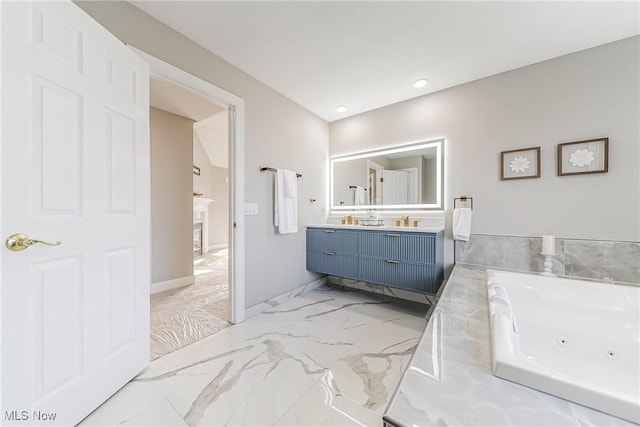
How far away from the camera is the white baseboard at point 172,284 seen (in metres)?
2.92

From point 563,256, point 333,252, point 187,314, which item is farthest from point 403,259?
point 187,314

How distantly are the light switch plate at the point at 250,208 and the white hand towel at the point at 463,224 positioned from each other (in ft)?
6.44

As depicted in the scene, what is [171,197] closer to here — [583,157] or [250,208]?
[250,208]

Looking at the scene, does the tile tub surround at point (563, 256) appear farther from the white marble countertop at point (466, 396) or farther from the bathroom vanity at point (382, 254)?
the white marble countertop at point (466, 396)

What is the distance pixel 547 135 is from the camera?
2.04m

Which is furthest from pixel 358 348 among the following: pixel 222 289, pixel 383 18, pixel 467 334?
pixel 383 18

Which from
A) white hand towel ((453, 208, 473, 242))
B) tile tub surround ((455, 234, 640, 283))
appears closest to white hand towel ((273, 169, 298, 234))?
white hand towel ((453, 208, 473, 242))

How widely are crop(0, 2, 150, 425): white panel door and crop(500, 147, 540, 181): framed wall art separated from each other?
9.58 ft

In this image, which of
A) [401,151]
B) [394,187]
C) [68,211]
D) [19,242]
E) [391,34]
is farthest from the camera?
[394,187]

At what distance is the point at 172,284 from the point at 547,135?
4.35 metres

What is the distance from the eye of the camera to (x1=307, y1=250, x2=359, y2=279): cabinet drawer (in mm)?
2676

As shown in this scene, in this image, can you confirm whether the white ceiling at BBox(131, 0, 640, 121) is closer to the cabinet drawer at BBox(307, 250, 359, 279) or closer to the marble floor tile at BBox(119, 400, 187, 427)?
the cabinet drawer at BBox(307, 250, 359, 279)

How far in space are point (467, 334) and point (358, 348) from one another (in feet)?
2.92

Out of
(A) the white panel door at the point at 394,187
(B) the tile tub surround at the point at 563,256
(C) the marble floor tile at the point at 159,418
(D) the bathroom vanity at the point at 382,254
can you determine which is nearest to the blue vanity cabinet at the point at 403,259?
(D) the bathroom vanity at the point at 382,254
